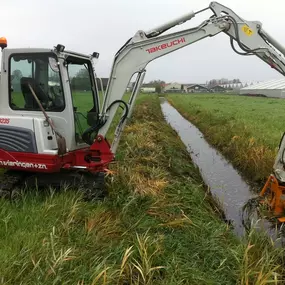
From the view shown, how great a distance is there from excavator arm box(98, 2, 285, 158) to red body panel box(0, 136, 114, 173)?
0.81m

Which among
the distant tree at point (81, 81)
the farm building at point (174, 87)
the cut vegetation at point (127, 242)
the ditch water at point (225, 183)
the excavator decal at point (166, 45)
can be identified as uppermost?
A: the farm building at point (174, 87)

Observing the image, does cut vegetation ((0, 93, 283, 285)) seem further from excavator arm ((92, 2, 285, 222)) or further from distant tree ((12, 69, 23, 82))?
distant tree ((12, 69, 23, 82))

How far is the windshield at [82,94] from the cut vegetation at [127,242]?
1.14 metres

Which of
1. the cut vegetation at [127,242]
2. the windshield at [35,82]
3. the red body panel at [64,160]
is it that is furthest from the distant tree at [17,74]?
the cut vegetation at [127,242]

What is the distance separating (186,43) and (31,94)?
282cm

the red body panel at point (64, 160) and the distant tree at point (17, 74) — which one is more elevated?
the distant tree at point (17, 74)

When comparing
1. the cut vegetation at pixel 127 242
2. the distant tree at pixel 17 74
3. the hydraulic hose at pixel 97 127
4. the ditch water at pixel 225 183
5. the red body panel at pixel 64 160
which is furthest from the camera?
the ditch water at pixel 225 183

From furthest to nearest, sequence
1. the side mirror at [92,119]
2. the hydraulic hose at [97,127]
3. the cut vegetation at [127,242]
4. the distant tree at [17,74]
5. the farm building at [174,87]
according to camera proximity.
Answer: the farm building at [174,87] → the side mirror at [92,119] → the hydraulic hose at [97,127] → the distant tree at [17,74] → the cut vegetation at [127,242]

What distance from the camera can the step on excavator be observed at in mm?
5926

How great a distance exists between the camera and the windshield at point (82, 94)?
6.36 m

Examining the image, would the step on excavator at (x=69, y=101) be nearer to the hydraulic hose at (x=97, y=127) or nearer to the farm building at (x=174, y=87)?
the hydraulic hose at (x=97, y=127)

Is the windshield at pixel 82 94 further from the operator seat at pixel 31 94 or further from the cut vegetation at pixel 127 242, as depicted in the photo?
the cut vegetation at pixel 127 242

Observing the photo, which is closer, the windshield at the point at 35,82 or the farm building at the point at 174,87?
the windshield at the point at 35,82

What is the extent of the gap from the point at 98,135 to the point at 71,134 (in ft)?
1.54
